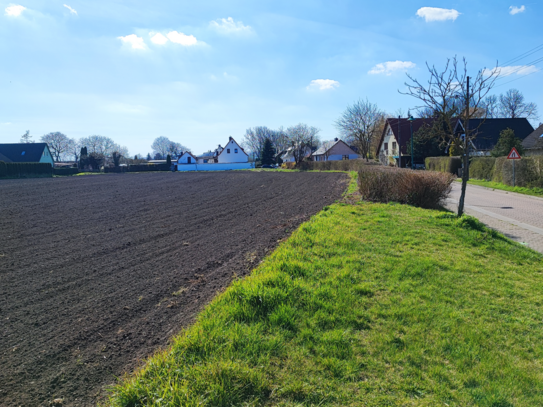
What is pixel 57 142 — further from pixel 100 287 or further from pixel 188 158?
pixel 100 287

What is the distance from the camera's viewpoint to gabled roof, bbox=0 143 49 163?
6412cm

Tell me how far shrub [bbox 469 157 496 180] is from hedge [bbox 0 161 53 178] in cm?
5449

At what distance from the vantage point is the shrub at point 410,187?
11.9 m

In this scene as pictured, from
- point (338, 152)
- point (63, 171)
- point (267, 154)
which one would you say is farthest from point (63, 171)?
point (338, 152)

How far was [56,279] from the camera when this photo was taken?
5641 millimetres

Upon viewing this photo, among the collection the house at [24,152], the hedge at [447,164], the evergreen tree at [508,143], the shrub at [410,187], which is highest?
the house at [24,152]

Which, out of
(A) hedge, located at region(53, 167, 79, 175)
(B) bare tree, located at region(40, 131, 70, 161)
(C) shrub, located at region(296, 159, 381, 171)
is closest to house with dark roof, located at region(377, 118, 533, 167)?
(C) shrub, located at region(296, 159, 381, 171)

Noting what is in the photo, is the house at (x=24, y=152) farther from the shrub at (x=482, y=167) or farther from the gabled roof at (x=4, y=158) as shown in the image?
the shrub at (x=482, y=167)

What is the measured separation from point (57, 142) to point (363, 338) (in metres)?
113

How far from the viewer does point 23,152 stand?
64.7 metres

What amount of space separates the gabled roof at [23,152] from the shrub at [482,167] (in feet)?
239

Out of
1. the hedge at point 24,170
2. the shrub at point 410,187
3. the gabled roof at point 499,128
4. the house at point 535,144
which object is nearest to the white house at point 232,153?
the hedge at point 24,170

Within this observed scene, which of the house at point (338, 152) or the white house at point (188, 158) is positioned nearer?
the house at point (338, 152)

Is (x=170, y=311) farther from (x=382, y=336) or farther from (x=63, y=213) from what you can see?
(x=63, y=213)
